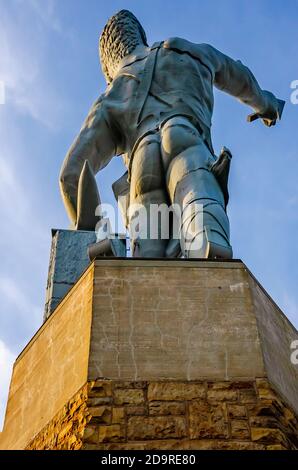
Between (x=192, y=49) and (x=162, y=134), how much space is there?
4.87 ft

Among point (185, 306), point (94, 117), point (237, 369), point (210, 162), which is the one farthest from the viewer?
point (94, 117)

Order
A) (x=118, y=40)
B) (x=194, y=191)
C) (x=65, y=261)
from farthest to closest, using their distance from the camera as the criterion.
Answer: (x=118, y=40) → (x=65, y=261) → (x=194, y=191)

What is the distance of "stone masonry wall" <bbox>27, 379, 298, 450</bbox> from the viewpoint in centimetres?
460

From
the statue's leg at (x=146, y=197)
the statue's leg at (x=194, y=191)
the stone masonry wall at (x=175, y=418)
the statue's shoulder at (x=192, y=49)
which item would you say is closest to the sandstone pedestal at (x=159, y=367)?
the stone masonry wall at (x=175, y=418)

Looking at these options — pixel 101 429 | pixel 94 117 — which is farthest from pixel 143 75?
pixel 101 429

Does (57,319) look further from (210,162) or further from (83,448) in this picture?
(210,162)

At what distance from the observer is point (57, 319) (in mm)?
5844

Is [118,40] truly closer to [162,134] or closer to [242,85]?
[242,85]

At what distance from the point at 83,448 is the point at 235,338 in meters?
1.30

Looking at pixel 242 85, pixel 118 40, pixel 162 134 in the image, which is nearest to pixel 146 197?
pixel 162 134

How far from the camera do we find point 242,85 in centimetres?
905

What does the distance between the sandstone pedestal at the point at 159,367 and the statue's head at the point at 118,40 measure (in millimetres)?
3745

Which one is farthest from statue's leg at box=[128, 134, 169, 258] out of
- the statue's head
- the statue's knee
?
the statue's head

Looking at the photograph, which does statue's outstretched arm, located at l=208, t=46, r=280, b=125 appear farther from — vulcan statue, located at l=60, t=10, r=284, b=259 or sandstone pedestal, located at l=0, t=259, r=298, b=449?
sandstone pedestal, located at l=0, t=259, r=298, b=449
